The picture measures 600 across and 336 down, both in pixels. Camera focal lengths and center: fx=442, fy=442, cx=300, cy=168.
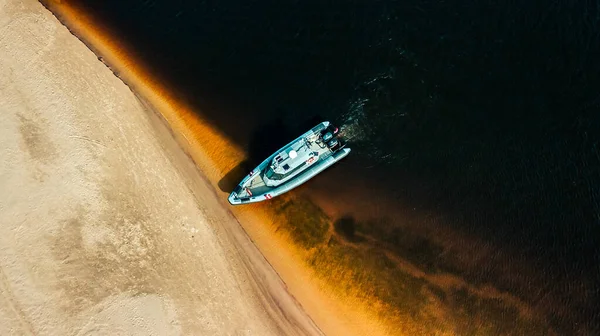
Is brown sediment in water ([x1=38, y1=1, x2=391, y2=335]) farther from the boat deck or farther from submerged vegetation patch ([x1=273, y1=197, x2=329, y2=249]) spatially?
the boat deck

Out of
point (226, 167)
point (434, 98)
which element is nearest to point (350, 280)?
point (226, 167)

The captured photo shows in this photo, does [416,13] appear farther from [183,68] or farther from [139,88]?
[139,88]

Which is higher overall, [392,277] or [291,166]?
[291,166]

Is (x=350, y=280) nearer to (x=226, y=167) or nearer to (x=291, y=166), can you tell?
(x=291, y=166)

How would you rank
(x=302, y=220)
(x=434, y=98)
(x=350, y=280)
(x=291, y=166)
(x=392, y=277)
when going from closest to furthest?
1. (x=350, y=280)
2. (x=392, y=277)
3. (x=291, y=166)
4. (x=302, y=220)
5. (x=434, y=98)

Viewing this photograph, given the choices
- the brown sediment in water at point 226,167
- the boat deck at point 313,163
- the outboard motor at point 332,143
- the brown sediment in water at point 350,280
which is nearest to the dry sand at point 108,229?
the brown sediment in water at point 226,167

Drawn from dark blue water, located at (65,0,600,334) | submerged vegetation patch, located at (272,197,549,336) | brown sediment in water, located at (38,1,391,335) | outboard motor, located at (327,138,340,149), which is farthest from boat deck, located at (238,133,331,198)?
dark blue water, located at (65,0,600,334)

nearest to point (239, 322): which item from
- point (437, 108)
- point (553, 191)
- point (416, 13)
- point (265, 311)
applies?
point (265, 311)
